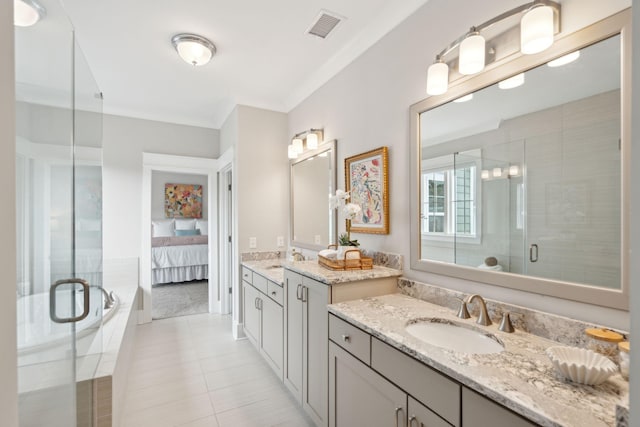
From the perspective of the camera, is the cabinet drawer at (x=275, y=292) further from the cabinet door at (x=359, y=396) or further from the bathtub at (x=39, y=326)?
the bathtub at (x=39, y=326)

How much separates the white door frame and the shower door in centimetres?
224

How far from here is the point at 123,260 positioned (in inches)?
148

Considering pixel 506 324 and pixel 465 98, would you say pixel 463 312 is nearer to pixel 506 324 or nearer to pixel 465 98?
pixel 506 324

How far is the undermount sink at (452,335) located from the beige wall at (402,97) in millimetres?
213

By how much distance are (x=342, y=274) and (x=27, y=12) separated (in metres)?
1.75

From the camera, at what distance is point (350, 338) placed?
148 cm

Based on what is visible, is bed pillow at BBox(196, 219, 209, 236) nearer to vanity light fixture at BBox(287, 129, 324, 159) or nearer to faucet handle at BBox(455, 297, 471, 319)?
vanity light fixture at BBox(287, 129, 324, 159)

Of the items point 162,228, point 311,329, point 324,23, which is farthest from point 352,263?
point 162,228

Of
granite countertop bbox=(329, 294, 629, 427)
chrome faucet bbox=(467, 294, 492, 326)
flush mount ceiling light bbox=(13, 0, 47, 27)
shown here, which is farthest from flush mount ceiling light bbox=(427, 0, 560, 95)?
flush mount ceiling light bbox=(13, 0, 47, 27)

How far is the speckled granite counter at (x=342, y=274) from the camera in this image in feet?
5.64

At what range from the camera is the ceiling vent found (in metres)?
2.04

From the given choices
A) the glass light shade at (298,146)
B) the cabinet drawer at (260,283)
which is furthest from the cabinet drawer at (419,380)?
the glass light shade at (298,146)

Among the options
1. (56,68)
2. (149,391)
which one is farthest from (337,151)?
(149,391)

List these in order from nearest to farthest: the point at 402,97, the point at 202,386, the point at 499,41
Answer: the point at 499,41
the point at 402,97
the point at 202,386
